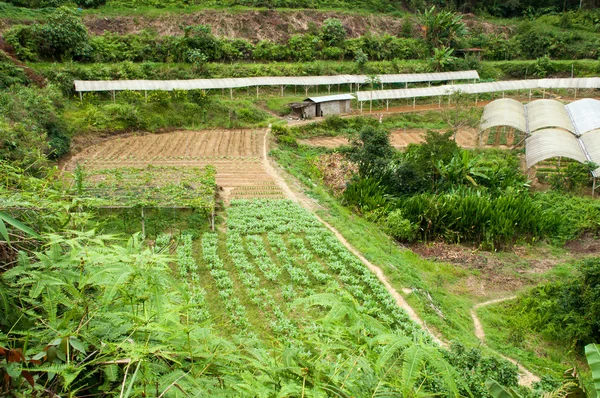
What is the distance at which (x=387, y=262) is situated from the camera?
13219 millimetres

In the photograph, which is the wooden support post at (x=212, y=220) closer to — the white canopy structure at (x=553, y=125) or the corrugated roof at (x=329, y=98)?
the white canopy structure at (x=553, y=125)

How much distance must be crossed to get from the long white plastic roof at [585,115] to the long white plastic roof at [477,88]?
281 inches

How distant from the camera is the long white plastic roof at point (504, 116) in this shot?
25469mm

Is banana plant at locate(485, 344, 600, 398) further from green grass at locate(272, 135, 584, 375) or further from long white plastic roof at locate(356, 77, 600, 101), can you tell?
long white plastic roof at locate(356, 77, 600, 101)

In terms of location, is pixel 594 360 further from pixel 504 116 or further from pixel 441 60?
pixel 441 60

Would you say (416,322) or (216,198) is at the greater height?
(216,198)

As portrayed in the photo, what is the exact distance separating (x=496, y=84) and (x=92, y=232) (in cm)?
3739

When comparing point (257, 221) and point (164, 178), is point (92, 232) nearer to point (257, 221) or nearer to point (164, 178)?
point (257, 221)

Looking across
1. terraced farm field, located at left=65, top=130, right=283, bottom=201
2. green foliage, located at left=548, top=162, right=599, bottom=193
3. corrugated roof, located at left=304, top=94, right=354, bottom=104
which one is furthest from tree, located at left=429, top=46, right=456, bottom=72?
green foliage, located at left=548, top=162, right=599, bottom=193

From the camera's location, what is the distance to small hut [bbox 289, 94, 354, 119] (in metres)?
31.0

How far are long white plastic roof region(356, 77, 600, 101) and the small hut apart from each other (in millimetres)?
1437

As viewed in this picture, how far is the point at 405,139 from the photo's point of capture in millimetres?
27969

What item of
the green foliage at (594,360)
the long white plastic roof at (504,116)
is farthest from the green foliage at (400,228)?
the long white plastic roof at (504,116)

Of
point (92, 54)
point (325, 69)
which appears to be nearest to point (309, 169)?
point (325, 69)
